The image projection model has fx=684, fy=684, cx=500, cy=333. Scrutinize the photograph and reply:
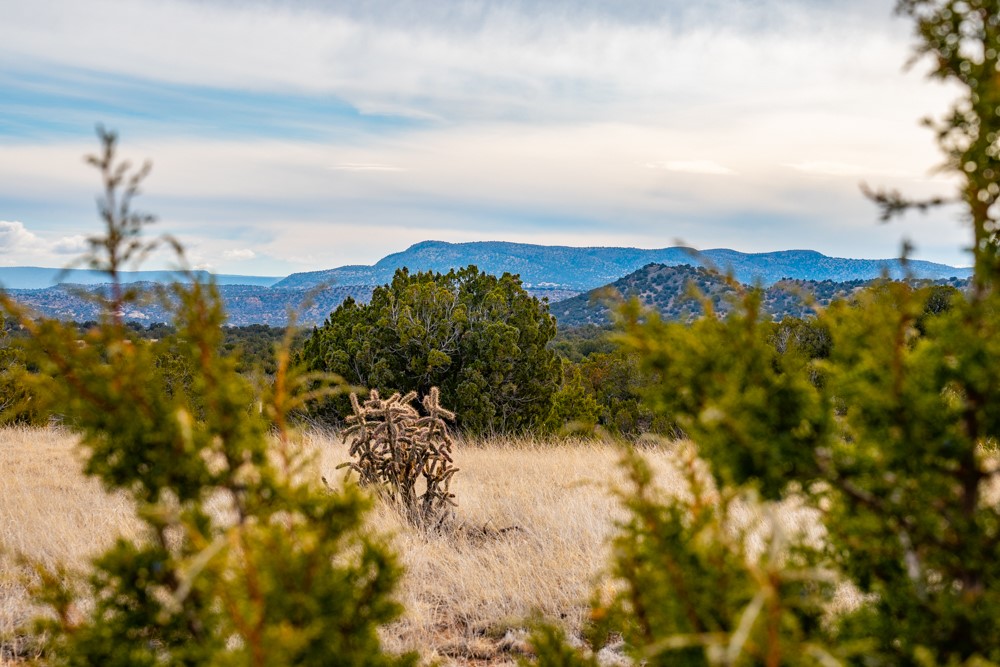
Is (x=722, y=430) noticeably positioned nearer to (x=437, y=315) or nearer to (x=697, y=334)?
(x=697, y=334)

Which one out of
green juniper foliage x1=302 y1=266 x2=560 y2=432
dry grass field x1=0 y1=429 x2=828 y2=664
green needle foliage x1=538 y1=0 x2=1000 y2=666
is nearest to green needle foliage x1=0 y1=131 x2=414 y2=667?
green needle foliage x1=538 y1=0 x2=1000 y2=666

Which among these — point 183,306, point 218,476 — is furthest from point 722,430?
point 183,306

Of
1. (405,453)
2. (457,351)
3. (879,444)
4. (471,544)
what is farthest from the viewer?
(457,351)

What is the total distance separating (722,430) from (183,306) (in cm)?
131

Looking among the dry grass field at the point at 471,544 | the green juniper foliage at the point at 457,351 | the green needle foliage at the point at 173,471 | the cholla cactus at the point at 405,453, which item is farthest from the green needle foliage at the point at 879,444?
the green juniper foliage at the point at 457,351

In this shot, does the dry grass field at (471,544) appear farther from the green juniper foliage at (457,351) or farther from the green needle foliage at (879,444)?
the green juniper foliage at (457,351)

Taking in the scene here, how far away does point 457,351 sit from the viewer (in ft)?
40.8

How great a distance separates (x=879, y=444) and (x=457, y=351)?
11.0m

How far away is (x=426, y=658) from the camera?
3752 millimetres

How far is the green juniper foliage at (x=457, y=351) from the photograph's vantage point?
12.0 meters

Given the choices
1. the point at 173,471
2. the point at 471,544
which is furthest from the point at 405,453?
the point at 173,471

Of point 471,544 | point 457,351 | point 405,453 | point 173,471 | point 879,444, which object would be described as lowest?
point 471,544

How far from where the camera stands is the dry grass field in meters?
4.08

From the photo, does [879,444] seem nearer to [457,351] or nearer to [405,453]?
[405,453]
